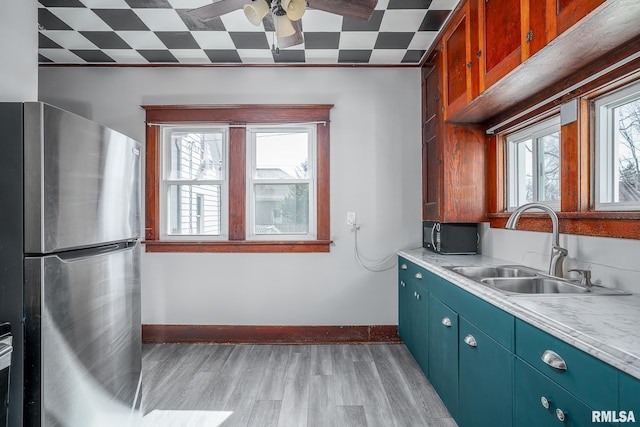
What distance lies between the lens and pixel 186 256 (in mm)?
3223

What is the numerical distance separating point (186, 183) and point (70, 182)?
2083mm

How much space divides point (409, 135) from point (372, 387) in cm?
218

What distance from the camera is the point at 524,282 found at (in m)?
1.86

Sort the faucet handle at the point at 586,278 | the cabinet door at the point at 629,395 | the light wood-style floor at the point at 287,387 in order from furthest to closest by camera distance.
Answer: the light wood-style floor at the point at 287,387
the faucet handle at the point at 586,278
the cabinet door at the point at 629,395

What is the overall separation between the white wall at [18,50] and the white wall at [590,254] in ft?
9.01

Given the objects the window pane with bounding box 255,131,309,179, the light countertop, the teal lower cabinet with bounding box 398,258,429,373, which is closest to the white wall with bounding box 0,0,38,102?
the window pane with bounding box 255,131,309,179

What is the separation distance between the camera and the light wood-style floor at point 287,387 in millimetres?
2010

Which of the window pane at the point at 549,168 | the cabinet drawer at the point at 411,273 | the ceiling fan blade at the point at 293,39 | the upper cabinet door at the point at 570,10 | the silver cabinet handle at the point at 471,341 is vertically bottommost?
the silver cabinet handle at the point at 471,341

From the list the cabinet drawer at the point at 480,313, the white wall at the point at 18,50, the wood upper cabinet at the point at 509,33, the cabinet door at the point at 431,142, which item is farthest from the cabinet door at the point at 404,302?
the white wall at the point at 18,50

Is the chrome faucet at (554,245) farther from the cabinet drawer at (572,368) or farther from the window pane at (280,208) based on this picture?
the window pane at (280,208)

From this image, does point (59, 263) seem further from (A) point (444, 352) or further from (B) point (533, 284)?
(B) point (533, 284)

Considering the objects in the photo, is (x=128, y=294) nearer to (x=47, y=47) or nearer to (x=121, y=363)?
(x=121, y=363)

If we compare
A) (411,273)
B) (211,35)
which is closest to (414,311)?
(411,273)

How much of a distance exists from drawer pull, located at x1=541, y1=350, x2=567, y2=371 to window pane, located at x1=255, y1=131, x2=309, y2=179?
248cm
